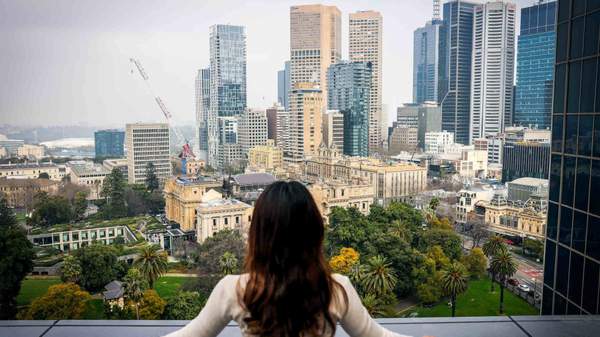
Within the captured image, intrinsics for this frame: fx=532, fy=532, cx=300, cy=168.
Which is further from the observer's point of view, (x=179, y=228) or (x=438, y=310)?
(x=179, y=228)

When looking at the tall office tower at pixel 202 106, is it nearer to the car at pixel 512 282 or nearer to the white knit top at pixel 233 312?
the car at pixel 512 282

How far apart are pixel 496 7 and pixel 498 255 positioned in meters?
33.8

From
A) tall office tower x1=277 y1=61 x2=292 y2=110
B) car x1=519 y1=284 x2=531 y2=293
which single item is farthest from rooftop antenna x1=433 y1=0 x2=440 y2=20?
car x1=519 y1=284 x2=531 y2=293

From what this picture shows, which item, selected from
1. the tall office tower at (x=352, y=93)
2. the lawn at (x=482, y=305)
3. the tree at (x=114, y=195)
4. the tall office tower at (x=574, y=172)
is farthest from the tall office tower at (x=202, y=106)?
the tall office tower at (x=574, y=172)

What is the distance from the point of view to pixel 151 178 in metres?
18.7

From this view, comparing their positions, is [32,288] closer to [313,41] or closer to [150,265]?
[150,265]

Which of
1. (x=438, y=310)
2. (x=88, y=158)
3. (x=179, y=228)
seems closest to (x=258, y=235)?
(x=438, y=310)

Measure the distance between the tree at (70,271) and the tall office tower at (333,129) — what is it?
66.5 feet

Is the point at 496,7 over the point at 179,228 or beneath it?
over

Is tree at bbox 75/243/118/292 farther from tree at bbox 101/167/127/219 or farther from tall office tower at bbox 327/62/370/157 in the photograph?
tall office tower at bbox 327/62/370/157

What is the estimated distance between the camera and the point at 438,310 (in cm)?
984

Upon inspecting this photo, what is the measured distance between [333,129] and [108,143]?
45.3 ft

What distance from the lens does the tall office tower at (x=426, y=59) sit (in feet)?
138

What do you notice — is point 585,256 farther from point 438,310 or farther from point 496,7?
point 496,7
